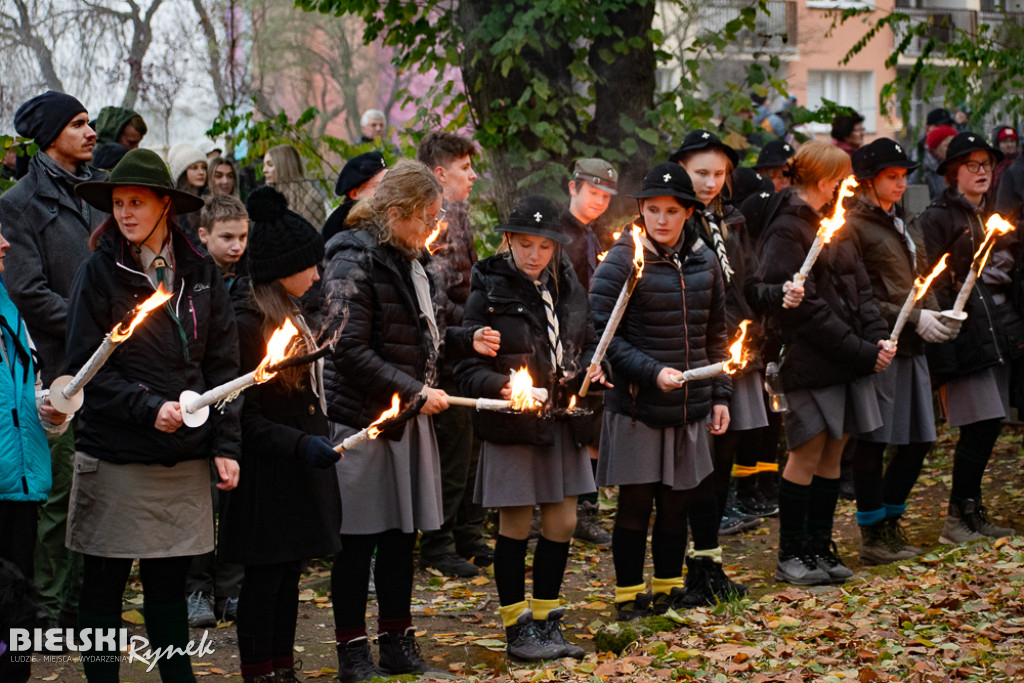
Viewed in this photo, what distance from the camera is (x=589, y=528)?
29.7 ft

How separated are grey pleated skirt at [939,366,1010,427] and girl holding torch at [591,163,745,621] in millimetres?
2172

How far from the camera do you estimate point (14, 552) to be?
4641mm

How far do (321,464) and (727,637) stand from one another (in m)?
2.29

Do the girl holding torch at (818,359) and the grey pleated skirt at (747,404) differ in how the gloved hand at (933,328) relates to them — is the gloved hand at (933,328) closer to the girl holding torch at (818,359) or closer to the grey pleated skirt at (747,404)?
the girl holding torch at (818,359)

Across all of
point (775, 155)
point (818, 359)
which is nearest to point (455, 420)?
point (818, 359)

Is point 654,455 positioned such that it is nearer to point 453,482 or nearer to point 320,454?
point 453,482

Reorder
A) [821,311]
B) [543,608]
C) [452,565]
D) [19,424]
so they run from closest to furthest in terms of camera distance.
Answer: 1. [19,424]
2. [543,608]
3. [821,311]
4. [452,565]

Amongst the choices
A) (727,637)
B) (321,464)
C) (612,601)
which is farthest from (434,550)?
(321,464)

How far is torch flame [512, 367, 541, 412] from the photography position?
5664 mm

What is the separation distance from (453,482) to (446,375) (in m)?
0.71

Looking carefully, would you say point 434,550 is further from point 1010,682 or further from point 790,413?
point 1010,682

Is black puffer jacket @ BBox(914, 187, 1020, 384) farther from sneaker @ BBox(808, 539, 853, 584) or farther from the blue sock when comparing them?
sneaker @ BBox(808, 539, 853, 584)

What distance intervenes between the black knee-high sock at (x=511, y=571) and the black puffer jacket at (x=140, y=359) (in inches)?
72.1

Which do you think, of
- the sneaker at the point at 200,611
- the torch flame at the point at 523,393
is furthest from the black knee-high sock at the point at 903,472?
the sneaker at the point at 200,611
